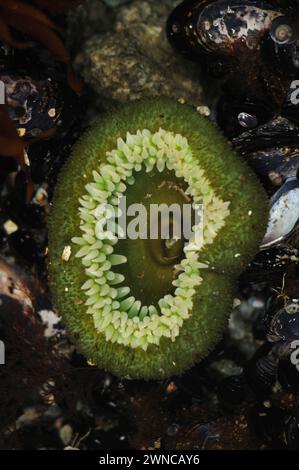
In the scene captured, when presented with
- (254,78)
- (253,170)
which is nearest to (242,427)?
(253,170)

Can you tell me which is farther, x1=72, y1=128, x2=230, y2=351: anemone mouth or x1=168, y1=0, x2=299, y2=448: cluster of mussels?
x1=168, y1=0, x2=299, y2=448: cluster of mussels

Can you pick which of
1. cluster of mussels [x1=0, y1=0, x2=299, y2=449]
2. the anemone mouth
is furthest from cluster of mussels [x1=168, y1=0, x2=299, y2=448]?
the anemone mouth

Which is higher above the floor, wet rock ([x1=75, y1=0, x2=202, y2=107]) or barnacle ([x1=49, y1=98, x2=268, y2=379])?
wet rock ([x1=75, y1=0, x2=202, y2=107])

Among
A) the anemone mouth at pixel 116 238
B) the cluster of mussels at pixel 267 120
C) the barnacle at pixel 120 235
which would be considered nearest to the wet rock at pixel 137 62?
the cluster of mussels at pixel 267 120

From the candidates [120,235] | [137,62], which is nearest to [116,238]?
[120,235]

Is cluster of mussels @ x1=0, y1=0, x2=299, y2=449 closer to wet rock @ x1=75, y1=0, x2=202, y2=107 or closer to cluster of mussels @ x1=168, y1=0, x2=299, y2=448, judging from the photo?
cluster of mussels @ x1=168, y1=0, x2=299, y2=448

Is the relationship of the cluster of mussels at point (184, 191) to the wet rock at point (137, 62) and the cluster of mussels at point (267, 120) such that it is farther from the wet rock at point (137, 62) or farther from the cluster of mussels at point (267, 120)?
the wet rock at point (137, 62)
